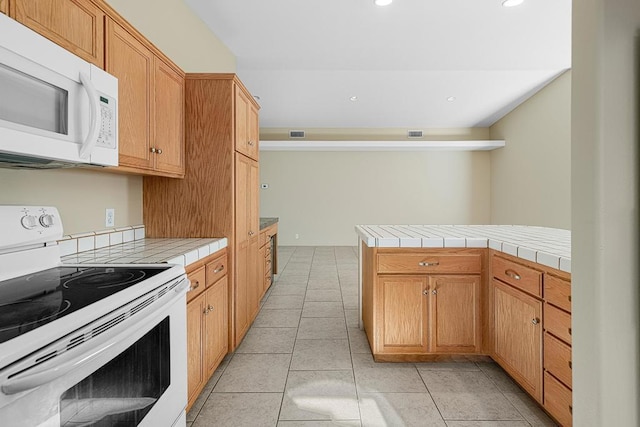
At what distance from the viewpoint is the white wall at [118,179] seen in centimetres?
146

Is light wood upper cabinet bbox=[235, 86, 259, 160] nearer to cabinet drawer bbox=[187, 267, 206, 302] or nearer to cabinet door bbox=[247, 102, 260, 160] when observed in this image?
cabinet door bbox=[247, 102, 260, 160]

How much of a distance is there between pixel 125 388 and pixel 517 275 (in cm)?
204

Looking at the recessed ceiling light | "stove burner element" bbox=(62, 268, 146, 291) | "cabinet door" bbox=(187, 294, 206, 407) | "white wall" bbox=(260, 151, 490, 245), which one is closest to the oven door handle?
"stove burner element" bbox=(62, 268, 146, 291)

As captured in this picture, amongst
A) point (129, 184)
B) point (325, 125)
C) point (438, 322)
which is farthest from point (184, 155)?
point (325, 125)

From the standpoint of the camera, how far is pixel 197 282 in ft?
6.03

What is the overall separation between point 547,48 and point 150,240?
5258mm

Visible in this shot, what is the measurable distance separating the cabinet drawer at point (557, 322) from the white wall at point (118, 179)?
8.36ft

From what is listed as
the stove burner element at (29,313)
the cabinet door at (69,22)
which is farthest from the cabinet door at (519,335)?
the cabinet door at (69,22)

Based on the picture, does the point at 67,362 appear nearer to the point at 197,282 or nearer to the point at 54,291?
the point at 54,291

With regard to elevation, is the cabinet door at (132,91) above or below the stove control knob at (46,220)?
above

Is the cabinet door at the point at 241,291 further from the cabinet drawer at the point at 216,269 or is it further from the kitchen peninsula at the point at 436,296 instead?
the kitchen peninsula at the point at 436,296

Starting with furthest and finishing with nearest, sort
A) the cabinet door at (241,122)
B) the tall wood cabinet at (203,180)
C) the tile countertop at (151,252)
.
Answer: the cabinet door at (241,122) → the tall wood cabinet at (203,180) → the tile countertop at (151,252)

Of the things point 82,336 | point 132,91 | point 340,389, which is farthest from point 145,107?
point 340,389

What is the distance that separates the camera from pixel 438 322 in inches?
90.0
